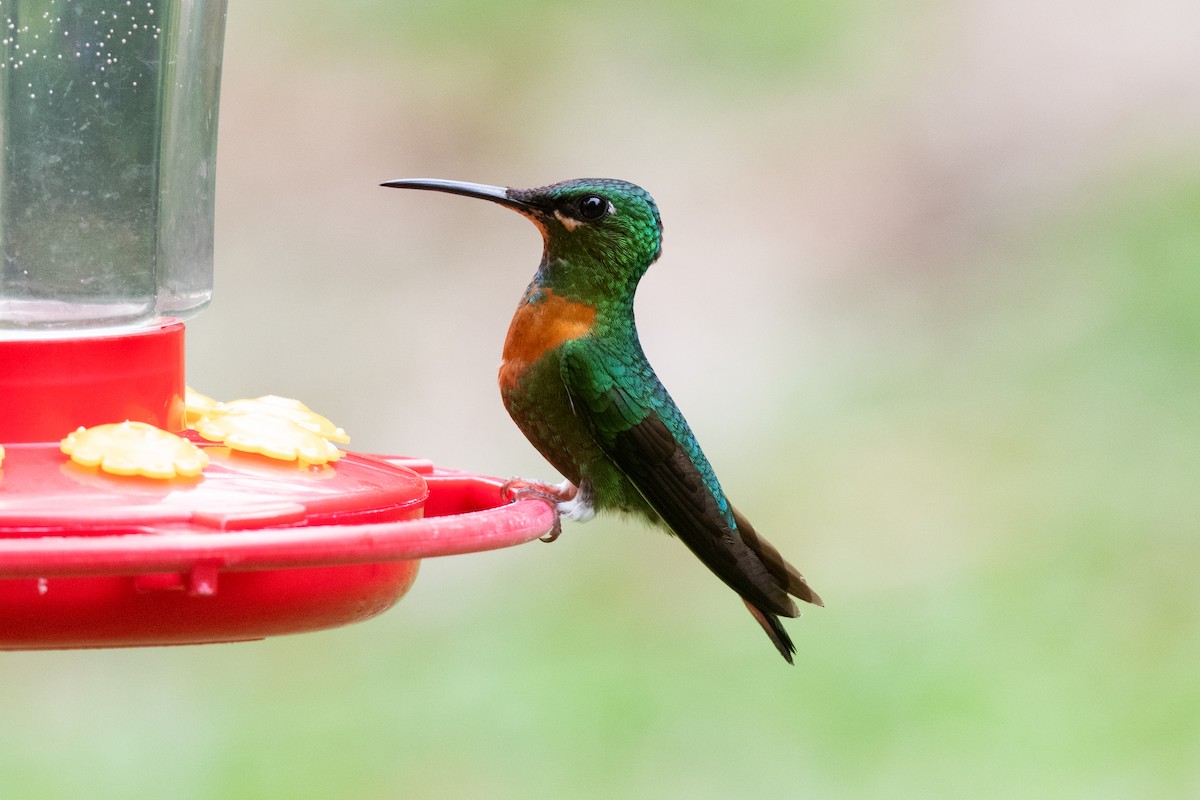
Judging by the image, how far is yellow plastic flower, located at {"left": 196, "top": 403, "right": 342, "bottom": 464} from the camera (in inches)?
107

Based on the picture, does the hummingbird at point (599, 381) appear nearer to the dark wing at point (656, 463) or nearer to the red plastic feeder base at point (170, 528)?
the dark wing at point (656, 463)

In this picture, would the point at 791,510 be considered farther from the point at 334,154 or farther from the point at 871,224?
the point at 334,154

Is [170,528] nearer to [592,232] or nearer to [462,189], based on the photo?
[462,189]

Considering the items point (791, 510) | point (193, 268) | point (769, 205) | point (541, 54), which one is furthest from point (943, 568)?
point (193, 268)

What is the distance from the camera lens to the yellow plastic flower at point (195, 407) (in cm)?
303

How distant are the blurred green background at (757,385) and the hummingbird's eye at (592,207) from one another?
9.56 ft

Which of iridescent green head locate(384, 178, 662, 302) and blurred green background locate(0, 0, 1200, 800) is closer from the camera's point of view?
iridescent green head locate(384, 178, 662, 302)

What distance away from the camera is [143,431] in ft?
8.47

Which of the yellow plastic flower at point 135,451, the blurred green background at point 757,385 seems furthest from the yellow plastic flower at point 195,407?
the blurred green background at point 757,385

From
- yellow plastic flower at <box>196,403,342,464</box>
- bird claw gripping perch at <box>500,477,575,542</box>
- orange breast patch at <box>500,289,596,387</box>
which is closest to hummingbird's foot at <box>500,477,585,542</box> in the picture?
bird claw gripping perch at <box>500,477,575,542</box>

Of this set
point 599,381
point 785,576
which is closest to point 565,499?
point 599,381

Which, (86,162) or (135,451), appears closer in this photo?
(135,451)

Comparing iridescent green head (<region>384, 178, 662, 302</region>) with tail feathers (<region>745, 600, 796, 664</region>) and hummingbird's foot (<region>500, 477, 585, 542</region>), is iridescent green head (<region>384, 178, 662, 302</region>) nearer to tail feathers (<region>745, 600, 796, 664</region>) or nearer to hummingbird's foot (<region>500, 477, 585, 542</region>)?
hummingbird's foot (<region>500, 477, 585, 542</region>)

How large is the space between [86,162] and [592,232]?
1157 mm
